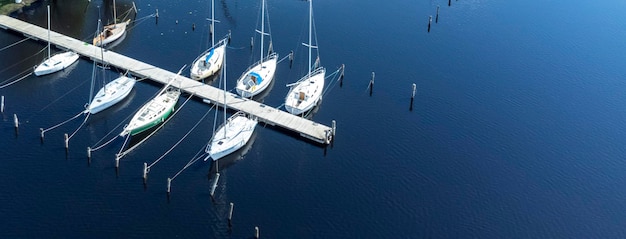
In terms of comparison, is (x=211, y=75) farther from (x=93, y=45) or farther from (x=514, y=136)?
(x=514, y=136)

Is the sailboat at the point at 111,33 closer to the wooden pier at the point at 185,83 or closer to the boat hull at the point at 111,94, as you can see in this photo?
the wooden pier at the point at 185,83

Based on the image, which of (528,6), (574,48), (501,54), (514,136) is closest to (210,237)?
(514,136)

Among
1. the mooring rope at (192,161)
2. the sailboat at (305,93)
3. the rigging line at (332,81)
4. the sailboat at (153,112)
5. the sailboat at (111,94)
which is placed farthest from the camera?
the rigging line at (332,81)

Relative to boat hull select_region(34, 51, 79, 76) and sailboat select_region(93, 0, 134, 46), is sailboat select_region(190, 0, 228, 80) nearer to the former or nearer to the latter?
sailboat select_region(93, 0, 134, 46)

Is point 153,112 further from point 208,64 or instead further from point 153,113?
point 208,64

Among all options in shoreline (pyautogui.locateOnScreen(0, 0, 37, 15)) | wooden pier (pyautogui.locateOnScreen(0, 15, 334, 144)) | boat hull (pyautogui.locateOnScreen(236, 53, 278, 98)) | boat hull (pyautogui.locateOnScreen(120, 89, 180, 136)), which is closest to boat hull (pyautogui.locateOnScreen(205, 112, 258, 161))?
wooden pier (pyautogui.locateOnScreen(0, 15, 334, 144))

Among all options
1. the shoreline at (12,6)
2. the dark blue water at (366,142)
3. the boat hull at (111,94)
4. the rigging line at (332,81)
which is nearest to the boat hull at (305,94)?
the rigging line at (332,81)
